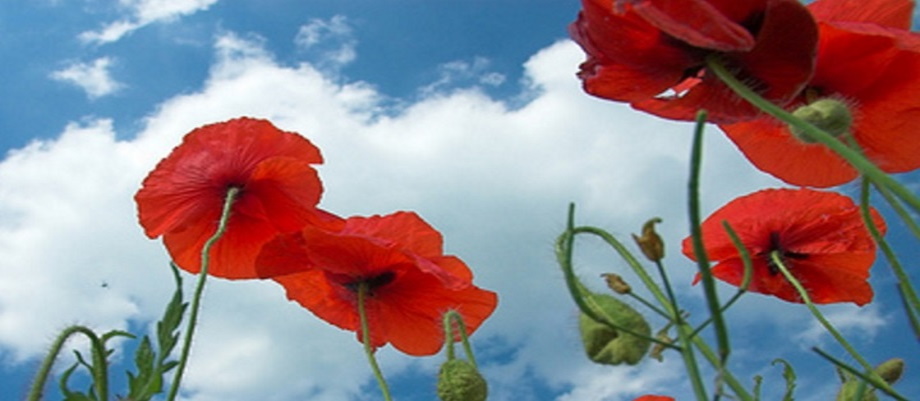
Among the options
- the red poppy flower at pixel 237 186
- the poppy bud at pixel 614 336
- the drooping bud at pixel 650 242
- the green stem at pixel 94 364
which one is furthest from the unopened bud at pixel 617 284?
the red poppy flower at pixel 237 186

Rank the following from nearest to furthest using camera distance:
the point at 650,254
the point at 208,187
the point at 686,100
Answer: the point at 650,254 < the point at 686,100 < the point at 208,187

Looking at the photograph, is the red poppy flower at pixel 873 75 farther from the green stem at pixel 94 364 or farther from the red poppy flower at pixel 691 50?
the green stem at pixel 94 364

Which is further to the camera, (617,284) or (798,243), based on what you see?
(798,243)

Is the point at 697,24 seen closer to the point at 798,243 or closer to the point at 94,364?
the point at 94,364

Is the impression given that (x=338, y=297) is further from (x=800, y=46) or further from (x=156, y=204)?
(x=800, y=46)

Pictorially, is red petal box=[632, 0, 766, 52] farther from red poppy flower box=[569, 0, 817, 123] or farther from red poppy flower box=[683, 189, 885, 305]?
red poppy flower box=[683, 189, 885, 305]

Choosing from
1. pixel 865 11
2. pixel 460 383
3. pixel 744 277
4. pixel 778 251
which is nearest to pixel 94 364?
pixel 460 383

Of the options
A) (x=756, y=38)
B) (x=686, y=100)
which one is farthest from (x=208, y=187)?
(x=756, y=38)
